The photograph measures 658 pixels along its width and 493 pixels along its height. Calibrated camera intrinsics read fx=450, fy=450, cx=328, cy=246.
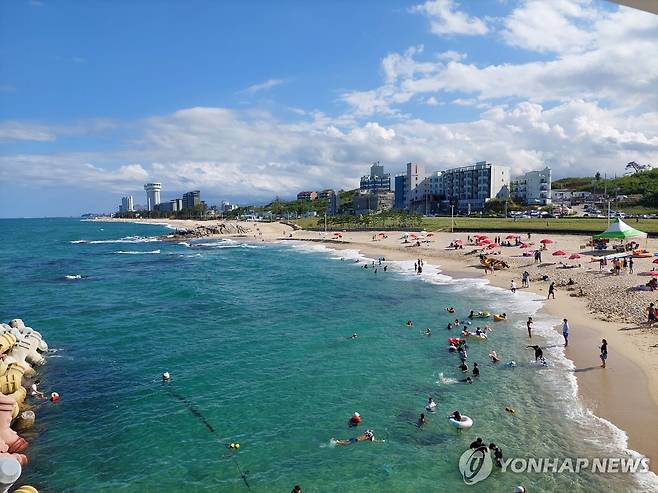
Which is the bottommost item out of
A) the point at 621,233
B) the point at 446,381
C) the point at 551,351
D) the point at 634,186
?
the point at 446,381

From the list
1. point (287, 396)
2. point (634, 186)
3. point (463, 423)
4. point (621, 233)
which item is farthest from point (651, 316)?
point (634, 186)

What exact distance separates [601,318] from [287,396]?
21348mm

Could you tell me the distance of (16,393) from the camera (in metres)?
19.6

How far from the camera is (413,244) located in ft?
247

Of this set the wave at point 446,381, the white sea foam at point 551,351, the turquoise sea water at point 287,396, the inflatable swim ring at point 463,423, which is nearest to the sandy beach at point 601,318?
the white sea foam at point 551,351

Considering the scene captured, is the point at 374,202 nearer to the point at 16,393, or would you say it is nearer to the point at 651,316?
the point at 651,316

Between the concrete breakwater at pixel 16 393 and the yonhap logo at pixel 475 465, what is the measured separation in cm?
1316

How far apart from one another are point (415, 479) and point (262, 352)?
45.9ft

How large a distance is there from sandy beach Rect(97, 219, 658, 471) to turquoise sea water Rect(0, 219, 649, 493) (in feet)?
3.57

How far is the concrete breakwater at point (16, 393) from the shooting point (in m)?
13.2

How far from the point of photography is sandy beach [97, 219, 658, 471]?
1739 cm

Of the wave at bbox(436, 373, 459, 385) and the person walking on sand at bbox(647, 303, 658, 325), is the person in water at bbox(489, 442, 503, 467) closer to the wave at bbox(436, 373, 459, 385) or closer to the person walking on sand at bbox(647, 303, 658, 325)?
the wave at bbox(436, 373, 459, 385)

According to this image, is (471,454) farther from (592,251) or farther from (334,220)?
(334,220)

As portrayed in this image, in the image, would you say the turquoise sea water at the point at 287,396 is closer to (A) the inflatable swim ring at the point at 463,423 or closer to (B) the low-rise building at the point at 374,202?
(A) the inflatable swim ring at the point at 463,423
